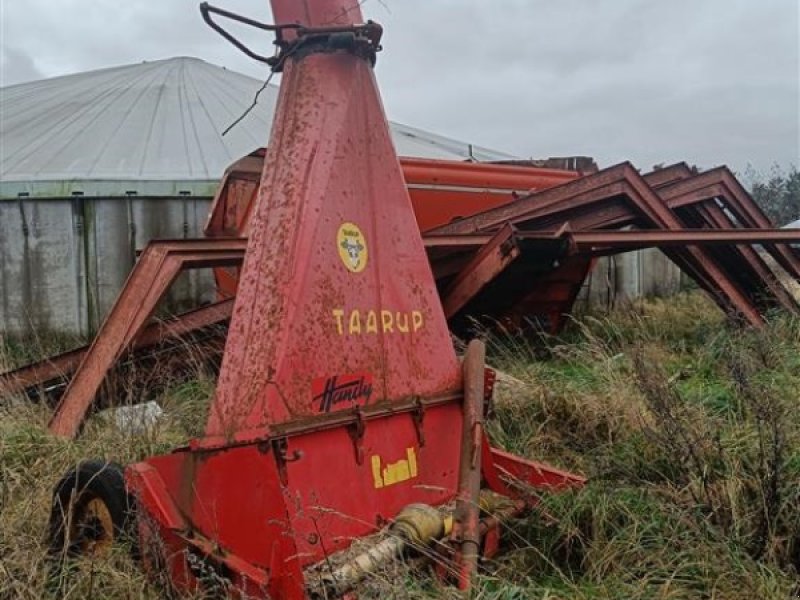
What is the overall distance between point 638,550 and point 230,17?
2198mm

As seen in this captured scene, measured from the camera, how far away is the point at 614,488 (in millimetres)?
2785

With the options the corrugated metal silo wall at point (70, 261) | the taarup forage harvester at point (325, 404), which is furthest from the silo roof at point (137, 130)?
the taarup forage harvester at point (325, 404)

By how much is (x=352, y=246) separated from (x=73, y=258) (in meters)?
5.27

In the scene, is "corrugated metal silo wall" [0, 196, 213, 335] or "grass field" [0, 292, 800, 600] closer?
"grass field" [0, 292, 800, 600]

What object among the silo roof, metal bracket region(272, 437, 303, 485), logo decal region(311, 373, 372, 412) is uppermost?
the silo roof

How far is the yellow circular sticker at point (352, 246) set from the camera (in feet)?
8.55

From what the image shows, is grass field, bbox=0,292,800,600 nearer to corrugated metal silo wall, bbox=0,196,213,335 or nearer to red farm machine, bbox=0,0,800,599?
red farm machine, bbox=0,0,800,599

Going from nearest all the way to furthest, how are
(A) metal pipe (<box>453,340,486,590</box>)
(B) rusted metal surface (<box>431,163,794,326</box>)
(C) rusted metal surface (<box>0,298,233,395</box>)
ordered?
(A) metal pipe (<box>453,340,486,590</box>) → (C) rusted metal surface (<box>0,298,233,395</box>) → (B) rusted metal surface (<box>431,163,794,326</box>)

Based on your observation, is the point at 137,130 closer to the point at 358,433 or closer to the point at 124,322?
the point at 124,322

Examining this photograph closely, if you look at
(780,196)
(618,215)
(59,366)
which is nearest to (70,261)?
(59,366)

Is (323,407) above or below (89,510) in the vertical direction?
above

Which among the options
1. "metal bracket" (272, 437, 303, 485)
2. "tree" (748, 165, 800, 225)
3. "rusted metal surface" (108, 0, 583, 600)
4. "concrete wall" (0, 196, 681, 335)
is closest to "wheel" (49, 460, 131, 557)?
"rusted metal surface" (108, 0, 583, 600)

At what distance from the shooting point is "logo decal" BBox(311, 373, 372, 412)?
7.88 feet

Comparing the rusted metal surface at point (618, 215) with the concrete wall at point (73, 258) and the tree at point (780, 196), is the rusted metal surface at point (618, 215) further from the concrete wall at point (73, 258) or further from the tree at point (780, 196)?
the tree at point (780, 196)
